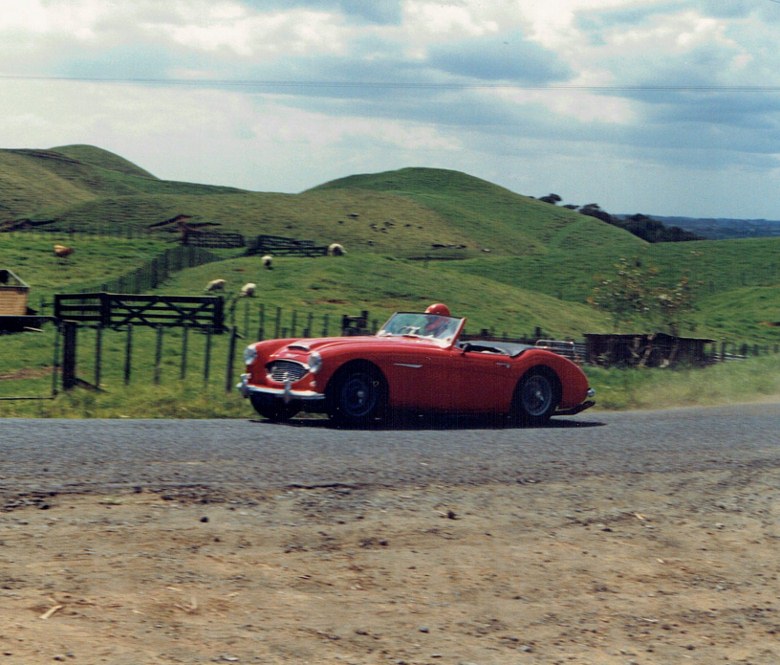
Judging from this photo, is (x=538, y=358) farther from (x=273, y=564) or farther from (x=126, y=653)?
(x=126, y=653)

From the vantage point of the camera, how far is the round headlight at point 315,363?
12.3 metres

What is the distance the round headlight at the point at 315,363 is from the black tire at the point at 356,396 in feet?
0.72

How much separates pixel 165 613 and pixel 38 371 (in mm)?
23685

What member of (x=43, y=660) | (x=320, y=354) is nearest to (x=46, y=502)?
(x=43, y=660)

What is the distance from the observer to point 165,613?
5.06 metres

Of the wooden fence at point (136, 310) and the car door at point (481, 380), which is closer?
the car door at point (481, 380)

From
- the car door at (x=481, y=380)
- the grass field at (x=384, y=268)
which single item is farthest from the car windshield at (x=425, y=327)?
the grass field at (x=384, y=268)

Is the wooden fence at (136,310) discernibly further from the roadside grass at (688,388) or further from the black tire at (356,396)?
the black tire at (356,396)

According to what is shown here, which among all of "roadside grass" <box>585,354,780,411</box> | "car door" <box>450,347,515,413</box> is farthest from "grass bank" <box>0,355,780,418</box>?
"car door" <box>450,347,515,413</box>

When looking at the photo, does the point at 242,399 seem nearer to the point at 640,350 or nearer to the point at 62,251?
the point at 640,350

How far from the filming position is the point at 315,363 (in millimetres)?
12312

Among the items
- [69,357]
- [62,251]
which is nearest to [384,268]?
Answer: [62,251]

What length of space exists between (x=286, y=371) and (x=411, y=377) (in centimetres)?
148

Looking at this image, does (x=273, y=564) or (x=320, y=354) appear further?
(x=320, y=354)
